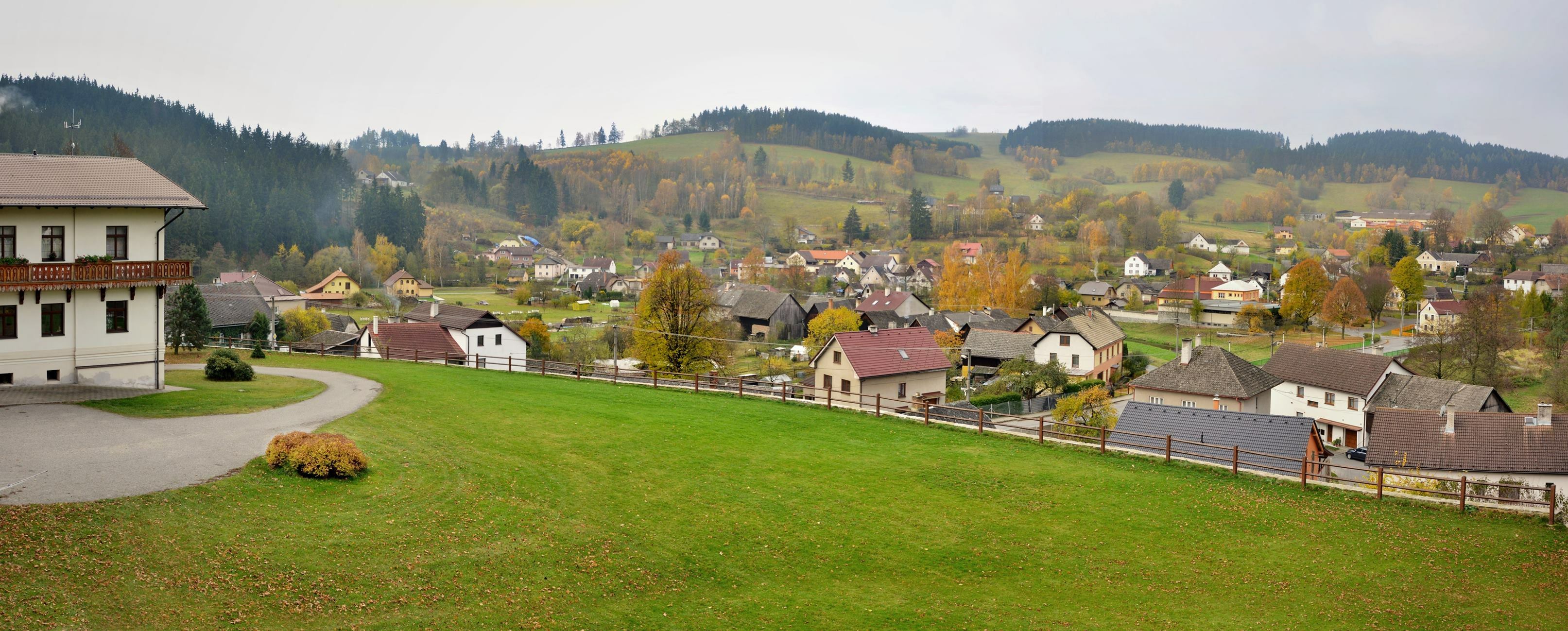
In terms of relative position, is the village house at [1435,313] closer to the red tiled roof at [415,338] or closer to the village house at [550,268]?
the red tiled roof at [415,338]

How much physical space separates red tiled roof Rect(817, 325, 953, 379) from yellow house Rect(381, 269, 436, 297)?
7568 centimetres

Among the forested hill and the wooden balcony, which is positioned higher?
the forested hill

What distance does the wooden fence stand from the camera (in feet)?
64.5

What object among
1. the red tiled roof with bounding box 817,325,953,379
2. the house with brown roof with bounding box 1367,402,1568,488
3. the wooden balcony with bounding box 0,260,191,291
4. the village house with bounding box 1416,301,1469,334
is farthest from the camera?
the village house with bounding box 1416,301,1469,334

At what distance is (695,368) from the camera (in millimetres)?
47344

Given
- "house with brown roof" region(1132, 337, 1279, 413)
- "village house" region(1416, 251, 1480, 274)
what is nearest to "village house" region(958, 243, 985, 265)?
"village house" region(1416, 251, 1480, 274)

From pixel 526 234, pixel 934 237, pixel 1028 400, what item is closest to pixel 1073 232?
pixel 934 237

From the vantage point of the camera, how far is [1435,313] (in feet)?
298

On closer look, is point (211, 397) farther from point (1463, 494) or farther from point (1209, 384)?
point (1209, 384)

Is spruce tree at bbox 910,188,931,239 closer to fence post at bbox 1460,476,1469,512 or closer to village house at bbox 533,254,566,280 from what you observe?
village house at bbox 533,254,566,280

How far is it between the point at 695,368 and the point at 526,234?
13986 cm

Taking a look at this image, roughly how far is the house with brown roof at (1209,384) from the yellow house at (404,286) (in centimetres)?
8162

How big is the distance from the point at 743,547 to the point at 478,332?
41.0m

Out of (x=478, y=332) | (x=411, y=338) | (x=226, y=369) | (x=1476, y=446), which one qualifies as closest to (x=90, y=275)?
(x=226, y=369)
